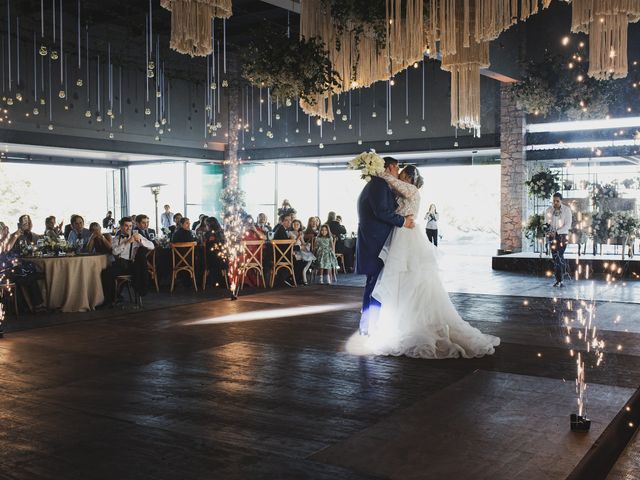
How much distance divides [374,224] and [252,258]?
5.39m

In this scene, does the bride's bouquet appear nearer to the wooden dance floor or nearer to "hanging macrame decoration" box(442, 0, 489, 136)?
"hanging macrame decoration" box(442, 0, 489, 136)

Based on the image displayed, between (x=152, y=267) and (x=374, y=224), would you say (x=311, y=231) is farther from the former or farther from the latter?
(x=374, y=224)

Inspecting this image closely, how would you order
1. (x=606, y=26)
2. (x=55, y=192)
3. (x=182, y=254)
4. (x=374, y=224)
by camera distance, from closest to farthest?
(x=606, y=26) < (x=374, y=224) < (x=182, y=254) < (x=55, y=192)

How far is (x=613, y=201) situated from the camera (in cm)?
1442

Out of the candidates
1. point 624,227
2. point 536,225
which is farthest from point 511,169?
point 624,227

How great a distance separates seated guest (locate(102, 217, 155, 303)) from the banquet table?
265mm

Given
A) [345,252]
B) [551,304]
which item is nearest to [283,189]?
[345,252]

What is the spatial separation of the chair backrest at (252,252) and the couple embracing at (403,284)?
5.03m

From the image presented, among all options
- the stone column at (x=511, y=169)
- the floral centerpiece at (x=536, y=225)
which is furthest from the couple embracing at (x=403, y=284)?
the stone column at (x=511, y=169)

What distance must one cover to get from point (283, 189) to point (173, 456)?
17.6 meters

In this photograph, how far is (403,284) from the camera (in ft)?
20.1

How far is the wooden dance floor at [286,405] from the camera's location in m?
3.38

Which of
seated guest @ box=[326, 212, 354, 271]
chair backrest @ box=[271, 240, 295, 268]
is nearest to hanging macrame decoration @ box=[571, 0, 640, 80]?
chair backrest @ box=[271, 240, 295, 268]

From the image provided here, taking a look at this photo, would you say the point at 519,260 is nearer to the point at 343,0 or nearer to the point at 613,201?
the point at 613,201
